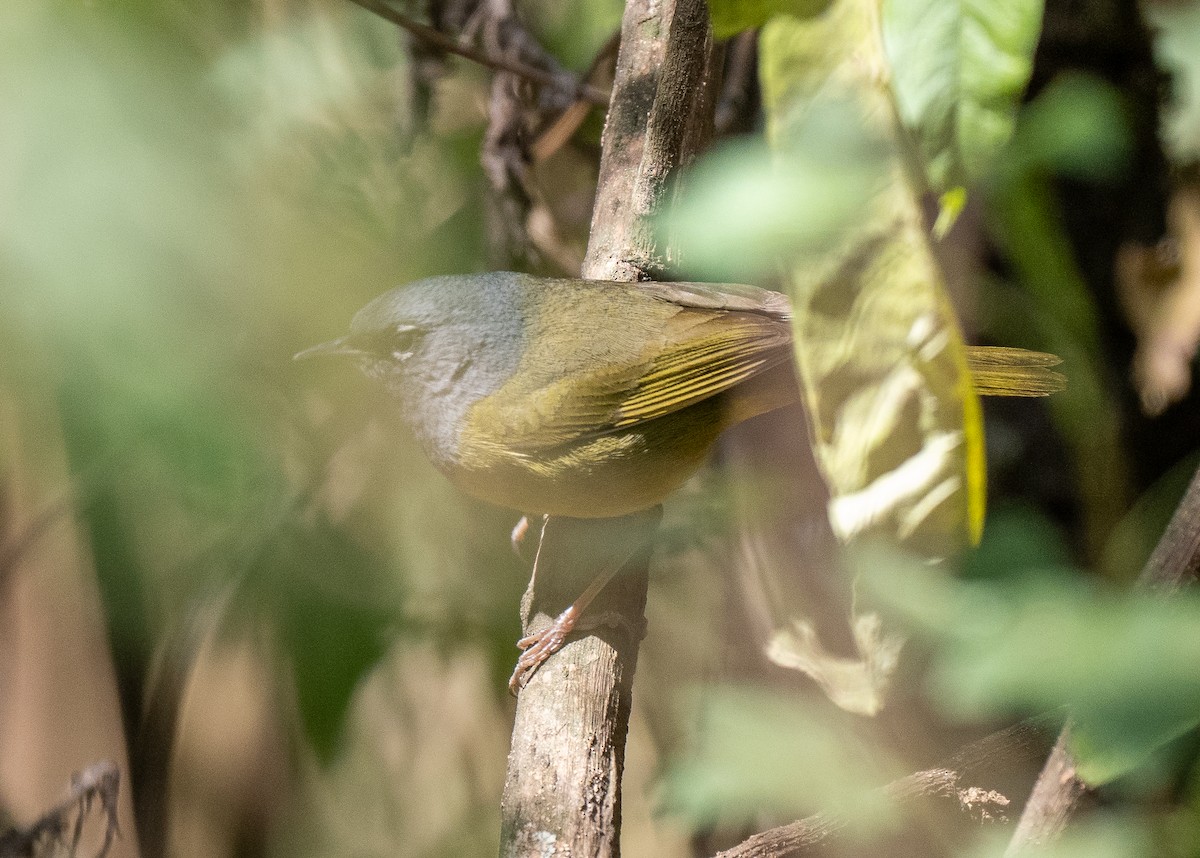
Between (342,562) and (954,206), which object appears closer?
(954,206)

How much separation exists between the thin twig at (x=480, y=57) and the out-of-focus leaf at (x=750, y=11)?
1483 millimetres

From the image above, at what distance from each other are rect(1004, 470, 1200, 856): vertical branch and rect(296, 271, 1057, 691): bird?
56cm

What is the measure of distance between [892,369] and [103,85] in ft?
4.82

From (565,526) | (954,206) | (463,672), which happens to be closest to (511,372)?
(565,526)

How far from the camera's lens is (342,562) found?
7.97ft

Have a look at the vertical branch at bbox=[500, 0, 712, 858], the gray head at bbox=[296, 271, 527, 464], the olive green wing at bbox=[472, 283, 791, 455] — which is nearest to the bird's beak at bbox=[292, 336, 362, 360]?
the gray head at bbox=[296, 271, 527, 464]

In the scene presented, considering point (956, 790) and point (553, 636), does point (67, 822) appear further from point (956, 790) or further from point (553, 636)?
point (956, 790)

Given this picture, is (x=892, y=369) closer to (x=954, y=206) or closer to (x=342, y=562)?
(x=954, y=206)

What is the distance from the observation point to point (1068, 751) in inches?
52.4

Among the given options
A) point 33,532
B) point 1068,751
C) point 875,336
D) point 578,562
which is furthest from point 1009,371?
point 33,532

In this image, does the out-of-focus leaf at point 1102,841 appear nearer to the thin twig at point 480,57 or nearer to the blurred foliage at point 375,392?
the blurred foliage at point 375,392

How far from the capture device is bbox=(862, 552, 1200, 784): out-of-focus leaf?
0.98m

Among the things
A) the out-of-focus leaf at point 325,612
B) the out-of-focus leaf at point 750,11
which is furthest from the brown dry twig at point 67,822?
the out-of-focus leaf at point 750,11

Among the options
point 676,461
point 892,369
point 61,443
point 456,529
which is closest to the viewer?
point 892,369
